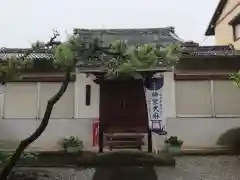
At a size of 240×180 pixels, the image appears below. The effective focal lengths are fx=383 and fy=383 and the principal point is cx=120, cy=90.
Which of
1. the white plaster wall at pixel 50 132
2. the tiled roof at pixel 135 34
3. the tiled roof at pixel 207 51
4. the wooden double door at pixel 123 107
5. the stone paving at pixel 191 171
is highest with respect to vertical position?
the tiled roof at pixel 135 34

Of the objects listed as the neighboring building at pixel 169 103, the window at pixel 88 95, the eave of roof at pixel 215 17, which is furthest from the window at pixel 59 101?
the eave of roof at pixel 215 17

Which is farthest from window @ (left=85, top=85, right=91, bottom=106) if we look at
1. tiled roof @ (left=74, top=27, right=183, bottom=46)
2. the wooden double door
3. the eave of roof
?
the eave of roof

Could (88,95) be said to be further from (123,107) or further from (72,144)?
(72,144)

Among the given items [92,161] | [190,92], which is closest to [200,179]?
[92,161]

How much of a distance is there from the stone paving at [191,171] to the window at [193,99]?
100 inches

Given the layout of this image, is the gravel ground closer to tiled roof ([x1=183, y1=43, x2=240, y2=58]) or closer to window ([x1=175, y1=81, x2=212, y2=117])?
window ([x1=175, y1=81, x2=212, y2=117])

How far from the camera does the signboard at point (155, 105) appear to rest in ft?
42.1

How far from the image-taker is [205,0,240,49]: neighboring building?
57.6 ft

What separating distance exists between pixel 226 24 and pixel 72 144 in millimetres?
10927

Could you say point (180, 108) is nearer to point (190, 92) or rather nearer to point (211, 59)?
point (190, 92)

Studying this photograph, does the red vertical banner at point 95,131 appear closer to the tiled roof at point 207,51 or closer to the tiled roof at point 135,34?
the tiled roof at point 207,51

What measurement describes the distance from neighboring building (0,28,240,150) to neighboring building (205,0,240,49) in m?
3.67

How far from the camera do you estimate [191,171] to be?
992 centimetres

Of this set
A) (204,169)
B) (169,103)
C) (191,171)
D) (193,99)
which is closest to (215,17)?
(193,99)
